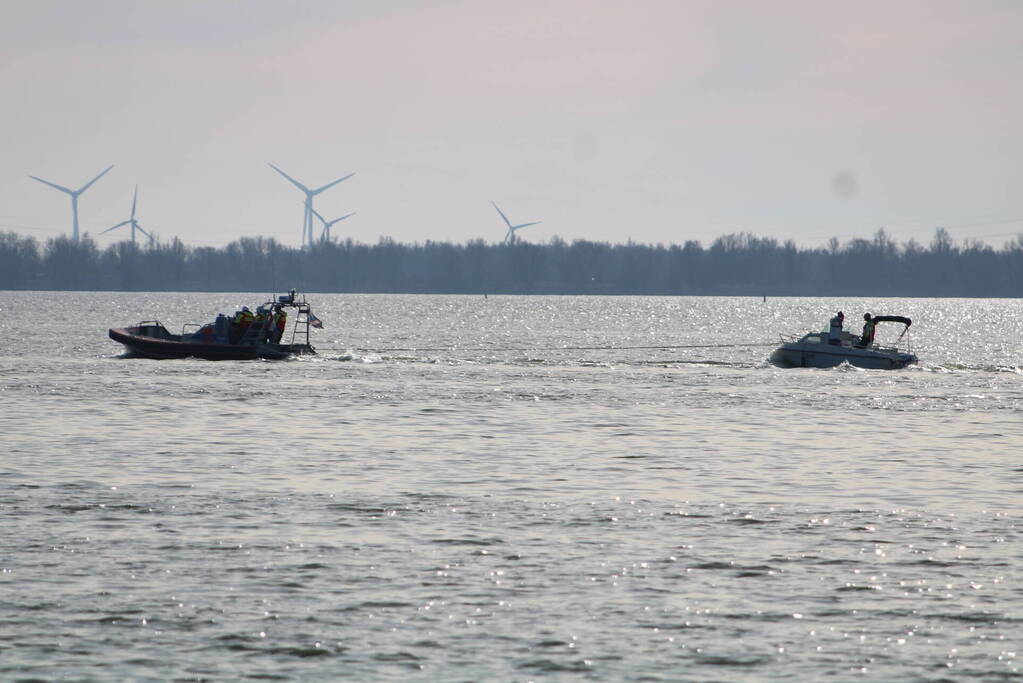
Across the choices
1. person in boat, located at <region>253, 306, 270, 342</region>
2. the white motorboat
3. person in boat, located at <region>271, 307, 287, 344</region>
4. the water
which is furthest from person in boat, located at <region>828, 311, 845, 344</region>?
person in boat, located at <region>253, 306, 270, 342</region>

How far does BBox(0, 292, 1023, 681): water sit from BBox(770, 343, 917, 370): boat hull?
18.6m

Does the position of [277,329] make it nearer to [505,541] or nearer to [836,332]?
[836,332]

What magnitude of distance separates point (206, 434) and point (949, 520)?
18416mm

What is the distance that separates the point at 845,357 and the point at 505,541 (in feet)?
148

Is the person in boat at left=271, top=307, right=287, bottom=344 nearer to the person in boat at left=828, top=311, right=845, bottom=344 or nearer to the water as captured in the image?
the water

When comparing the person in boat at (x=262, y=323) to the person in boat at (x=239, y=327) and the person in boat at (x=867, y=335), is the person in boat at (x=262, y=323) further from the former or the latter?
the person in boat at (x=867, y=335)

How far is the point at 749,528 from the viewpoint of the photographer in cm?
2019

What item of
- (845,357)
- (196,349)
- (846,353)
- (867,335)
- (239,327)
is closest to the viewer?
(867,335)

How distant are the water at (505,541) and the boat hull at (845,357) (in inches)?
731

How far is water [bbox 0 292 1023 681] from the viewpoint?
43.8 feet

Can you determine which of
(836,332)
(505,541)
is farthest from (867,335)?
(505,541)

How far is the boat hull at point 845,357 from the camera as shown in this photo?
201 ft

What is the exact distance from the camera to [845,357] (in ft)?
202

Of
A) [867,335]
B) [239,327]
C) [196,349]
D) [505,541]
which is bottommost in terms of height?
[505,541]
